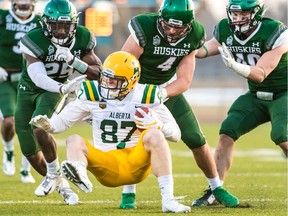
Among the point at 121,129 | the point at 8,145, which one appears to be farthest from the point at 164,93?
the point at 8,145

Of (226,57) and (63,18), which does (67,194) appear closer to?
(63,18)

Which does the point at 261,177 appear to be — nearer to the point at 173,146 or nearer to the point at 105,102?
the point at 105,102

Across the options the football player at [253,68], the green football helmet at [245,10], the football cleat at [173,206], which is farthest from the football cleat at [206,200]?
the green football helmet at [245,10]

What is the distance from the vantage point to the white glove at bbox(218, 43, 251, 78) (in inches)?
257

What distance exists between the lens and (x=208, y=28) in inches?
1622

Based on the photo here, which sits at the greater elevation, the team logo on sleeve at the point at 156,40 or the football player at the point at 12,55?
the team logo on sleeve at the point at 156,40

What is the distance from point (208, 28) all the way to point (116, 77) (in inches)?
1399

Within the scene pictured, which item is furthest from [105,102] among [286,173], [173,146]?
[173,146]

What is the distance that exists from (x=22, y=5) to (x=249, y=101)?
2.84 m

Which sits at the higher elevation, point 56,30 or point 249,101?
point 56,30

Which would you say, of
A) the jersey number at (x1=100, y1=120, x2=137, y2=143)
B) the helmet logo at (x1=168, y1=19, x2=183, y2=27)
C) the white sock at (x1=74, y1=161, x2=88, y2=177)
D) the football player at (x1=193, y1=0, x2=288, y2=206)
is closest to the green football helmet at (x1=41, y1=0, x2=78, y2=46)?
the helmet logo at (x1=168, y1=19, x2=183, y2=27)

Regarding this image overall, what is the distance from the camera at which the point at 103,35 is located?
660 inches

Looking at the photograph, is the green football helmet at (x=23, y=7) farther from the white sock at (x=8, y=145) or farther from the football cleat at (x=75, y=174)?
the football cleat at (x=75, y=174)

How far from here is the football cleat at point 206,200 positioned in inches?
270
